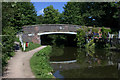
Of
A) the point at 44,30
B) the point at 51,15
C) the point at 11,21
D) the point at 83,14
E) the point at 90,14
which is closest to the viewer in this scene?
the point at 11,21

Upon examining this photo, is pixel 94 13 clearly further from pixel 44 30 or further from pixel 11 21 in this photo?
pixel 11 21

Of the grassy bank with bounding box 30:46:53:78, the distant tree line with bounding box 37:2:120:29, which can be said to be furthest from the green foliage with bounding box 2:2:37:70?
the distant tree line with bounding box 37:2:120:29

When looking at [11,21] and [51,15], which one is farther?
[51,15]

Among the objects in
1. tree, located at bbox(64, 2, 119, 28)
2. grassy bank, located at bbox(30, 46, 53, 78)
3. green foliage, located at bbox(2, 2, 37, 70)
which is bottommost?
grassy bank, located at bbox(30, 46, 53, 78)

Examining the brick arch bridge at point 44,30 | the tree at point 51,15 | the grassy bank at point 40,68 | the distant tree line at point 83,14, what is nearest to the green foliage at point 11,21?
the distant tree line at point 83,14

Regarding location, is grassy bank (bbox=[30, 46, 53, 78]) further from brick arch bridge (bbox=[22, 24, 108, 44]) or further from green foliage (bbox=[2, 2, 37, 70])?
brick arch bridge (bbox=[22, 24, 108, 44])

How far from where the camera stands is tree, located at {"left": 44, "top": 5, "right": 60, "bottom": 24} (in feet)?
129

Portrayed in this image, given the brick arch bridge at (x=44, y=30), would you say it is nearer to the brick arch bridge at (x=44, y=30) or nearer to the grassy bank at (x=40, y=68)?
the brick arch bridge at (x=44, y=30)

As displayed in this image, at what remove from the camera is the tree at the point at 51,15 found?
39.3 m

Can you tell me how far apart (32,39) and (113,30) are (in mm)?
13188

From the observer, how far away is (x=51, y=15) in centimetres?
4144

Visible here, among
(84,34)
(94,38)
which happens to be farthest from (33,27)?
(94,38)

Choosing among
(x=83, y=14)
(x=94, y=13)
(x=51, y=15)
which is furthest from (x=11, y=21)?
(x=51, y=15)

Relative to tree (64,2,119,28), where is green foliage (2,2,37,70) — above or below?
below
